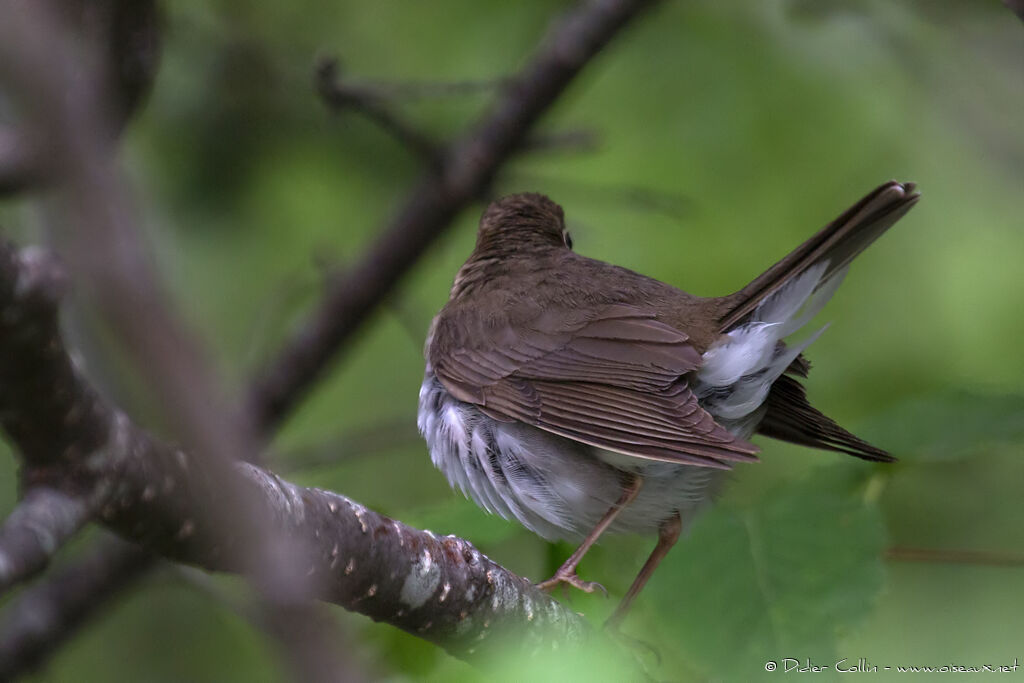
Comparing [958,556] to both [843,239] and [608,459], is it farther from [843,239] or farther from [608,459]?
[608,459]

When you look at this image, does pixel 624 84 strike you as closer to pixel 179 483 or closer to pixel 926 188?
pixel 926 188

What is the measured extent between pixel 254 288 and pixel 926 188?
4.34 metres

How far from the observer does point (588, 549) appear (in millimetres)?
3650

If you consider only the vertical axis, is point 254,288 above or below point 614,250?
below

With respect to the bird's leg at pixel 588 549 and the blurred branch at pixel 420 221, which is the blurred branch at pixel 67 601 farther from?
the bird's leg at pixel 588 549

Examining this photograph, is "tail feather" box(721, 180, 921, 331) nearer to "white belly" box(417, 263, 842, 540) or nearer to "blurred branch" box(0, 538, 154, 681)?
"white belly" box(417, 263, 842, 540)

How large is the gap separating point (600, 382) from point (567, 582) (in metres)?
0.74

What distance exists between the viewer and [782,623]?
112 inches

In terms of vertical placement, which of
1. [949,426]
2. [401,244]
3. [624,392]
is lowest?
[401,244]

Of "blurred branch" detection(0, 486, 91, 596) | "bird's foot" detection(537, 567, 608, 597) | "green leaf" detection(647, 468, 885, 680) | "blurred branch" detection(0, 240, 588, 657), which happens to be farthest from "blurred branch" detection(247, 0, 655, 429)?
"blurred branch" detection(0, 486, 91, 596)

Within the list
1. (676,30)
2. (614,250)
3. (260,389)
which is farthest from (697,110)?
(260,389)

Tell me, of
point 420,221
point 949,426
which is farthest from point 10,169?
point 949,426

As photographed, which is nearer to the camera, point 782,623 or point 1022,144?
point 782,623

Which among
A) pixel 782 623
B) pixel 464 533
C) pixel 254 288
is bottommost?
pixel 254 288
